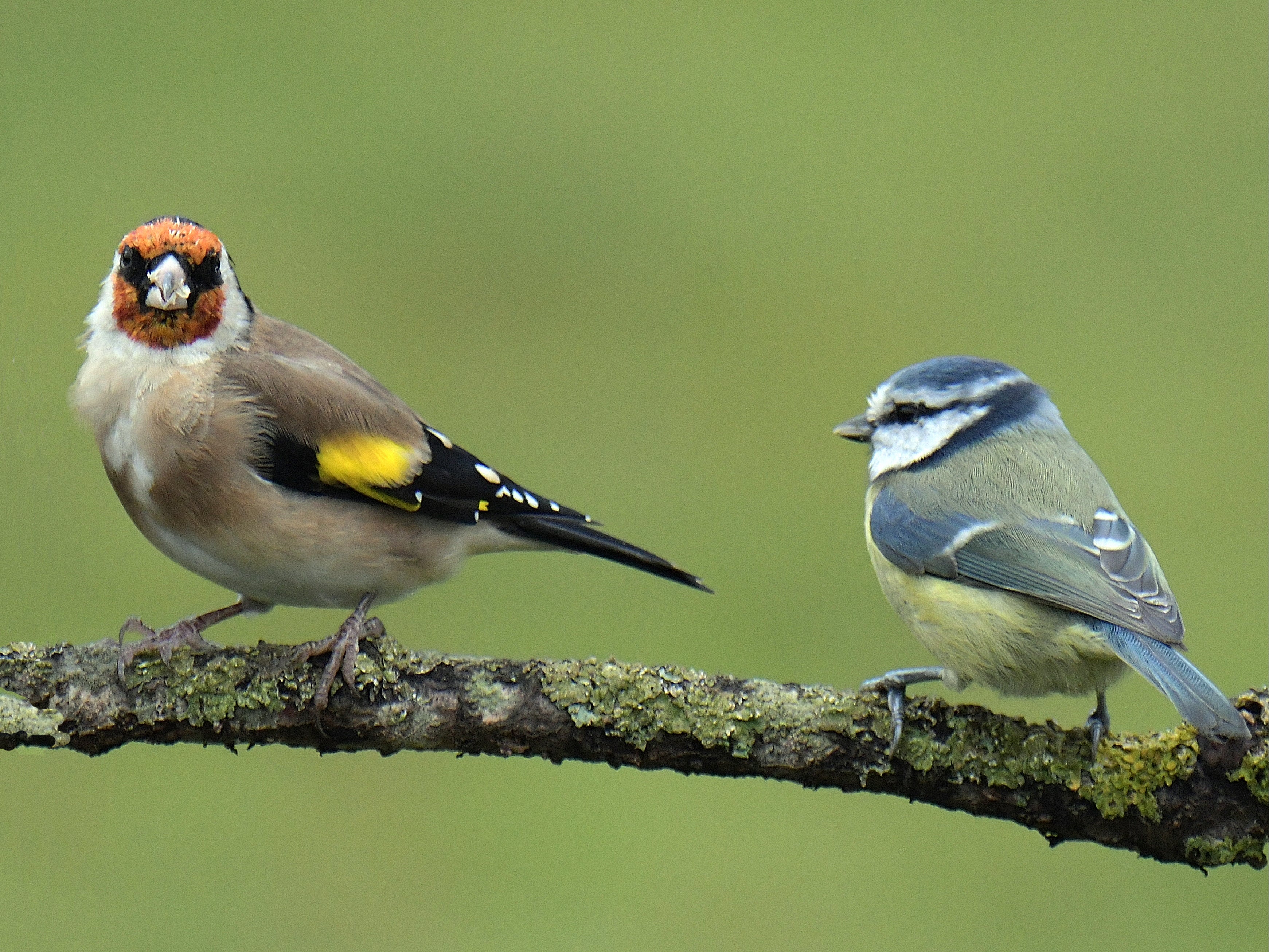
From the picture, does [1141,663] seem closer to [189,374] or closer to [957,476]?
[957,476]

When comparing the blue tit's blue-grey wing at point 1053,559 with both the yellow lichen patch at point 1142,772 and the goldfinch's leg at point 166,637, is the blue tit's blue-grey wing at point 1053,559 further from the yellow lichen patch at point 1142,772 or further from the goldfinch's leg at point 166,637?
the goldfinch's leg at point 166,637

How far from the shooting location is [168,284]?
277 centimetres

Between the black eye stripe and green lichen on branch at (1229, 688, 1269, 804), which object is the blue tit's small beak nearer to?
the black eye stripe

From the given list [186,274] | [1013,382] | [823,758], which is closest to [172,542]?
[186,274]

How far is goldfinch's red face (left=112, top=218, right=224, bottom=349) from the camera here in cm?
278

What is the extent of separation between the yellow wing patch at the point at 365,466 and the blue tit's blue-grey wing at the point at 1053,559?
1.08 metres

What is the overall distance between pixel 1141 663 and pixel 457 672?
129cm

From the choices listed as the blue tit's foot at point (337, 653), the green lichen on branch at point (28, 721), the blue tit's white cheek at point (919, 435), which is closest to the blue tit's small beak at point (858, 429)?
the blue tit's white cheek at point (919, 435)

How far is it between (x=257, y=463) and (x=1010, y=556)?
162 cm

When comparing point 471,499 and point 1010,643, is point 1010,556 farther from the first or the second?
point 471,499

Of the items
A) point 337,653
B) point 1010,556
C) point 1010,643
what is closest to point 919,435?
point 1010,556

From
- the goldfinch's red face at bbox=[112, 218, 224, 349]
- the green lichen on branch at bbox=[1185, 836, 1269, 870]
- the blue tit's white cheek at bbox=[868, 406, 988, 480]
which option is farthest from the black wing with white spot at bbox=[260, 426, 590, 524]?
the green lichen on branch at bbox=[1185, 836, 1269, 870]

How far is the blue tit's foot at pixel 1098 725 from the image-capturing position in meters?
2.48

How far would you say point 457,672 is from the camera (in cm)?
251
